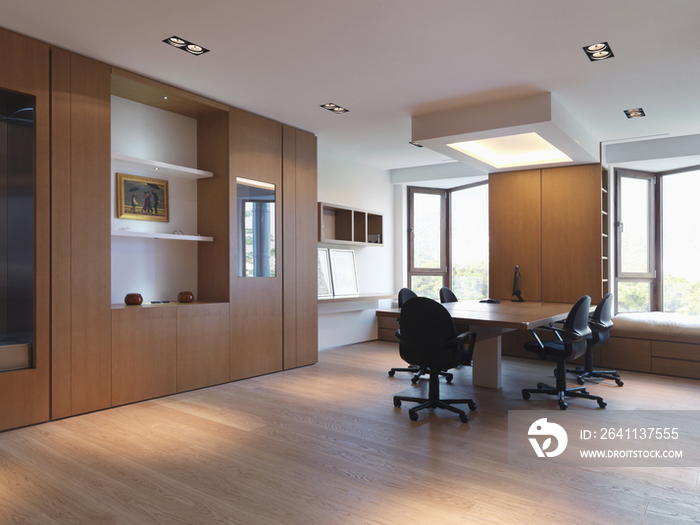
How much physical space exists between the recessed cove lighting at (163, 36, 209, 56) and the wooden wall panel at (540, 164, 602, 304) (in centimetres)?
474

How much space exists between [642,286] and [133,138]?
7057 mm

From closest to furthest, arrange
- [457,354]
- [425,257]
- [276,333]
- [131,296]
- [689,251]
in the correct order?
[457,354] → [131,296] → [276,333] → [689,251] → [425,257]

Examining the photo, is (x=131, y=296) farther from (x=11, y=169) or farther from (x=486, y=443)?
(x=486, y=443)

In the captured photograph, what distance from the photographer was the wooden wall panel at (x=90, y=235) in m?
3.92

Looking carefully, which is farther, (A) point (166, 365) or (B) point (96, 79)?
(A) point (166, 365)

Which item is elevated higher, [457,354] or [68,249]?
[68,249]

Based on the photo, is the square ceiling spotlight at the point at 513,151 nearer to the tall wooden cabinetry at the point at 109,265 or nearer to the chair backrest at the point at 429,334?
the tall wooden cabinetry at the point at 109,265

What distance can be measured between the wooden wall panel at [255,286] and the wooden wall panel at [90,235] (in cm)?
132

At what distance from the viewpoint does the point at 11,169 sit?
395 centimetres

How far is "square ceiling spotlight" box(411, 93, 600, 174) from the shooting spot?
15.9 ft

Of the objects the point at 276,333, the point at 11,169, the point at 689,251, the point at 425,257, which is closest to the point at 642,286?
the point at 689,251

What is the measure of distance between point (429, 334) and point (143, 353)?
2.53 metres

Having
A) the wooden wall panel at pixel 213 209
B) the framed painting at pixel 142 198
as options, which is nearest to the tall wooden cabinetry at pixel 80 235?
the framed painting at pixel 142 198

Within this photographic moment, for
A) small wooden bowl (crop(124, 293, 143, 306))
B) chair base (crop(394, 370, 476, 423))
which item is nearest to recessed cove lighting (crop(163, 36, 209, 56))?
small wooden bowl (crop(124, 293, 143, 306))
